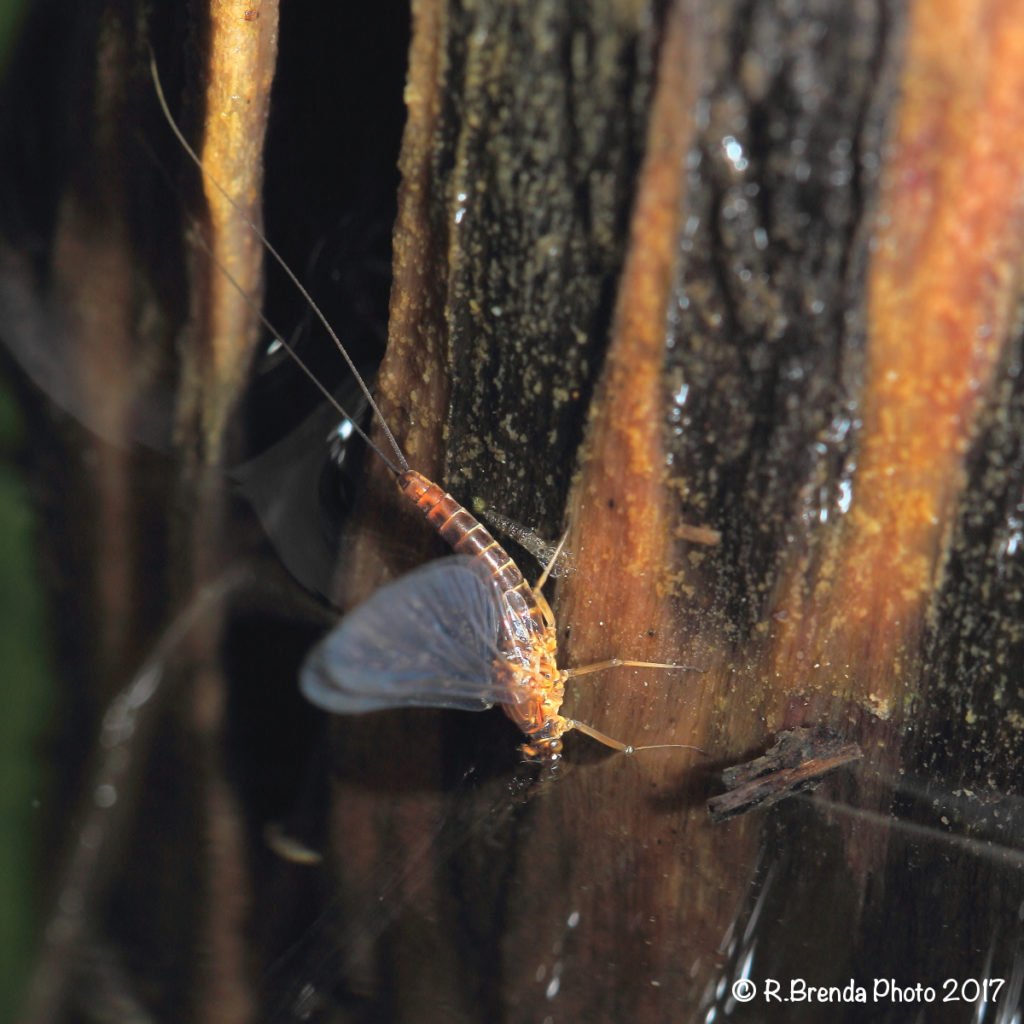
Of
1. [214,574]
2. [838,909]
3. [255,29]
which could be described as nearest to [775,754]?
[838,909]

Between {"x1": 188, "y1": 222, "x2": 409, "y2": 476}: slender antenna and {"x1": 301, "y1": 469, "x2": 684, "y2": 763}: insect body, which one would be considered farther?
{"x1": 188, "y1": 222, "x2": 409, "y2": 476}: slender antenna

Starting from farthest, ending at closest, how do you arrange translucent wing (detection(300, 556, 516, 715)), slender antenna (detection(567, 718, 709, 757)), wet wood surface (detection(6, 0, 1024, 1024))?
slender antenna (detection(567, 718, 709, 757)), translucent wing (detection(300, 556, 516, 715)), wet wood surface (detection(6, 0, 1024, 1024))

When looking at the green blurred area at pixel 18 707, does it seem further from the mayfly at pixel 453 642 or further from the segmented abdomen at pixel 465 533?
the segmented abdomen at pixel 465 533

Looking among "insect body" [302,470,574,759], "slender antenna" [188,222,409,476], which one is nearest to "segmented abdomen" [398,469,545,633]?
"insect body" [302,470,574,759]

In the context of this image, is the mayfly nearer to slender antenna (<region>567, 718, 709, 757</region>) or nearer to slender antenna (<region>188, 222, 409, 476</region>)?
slender antenna (<region>567, 718, 709, 757</region>)

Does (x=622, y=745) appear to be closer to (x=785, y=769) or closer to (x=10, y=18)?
(x=785, y=769)

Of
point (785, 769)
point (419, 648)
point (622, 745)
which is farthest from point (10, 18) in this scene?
point (785, 769)
